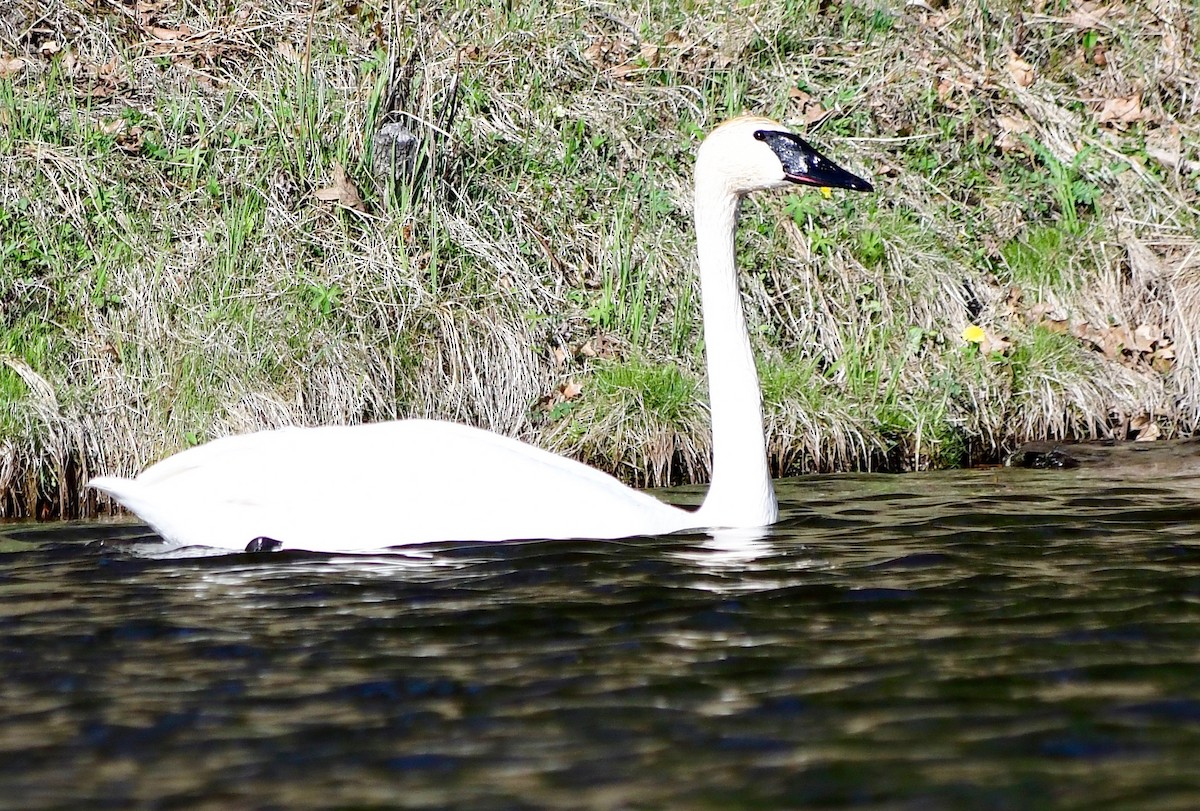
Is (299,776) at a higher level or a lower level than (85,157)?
lower

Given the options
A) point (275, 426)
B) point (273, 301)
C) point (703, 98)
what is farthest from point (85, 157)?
point (703, 98)

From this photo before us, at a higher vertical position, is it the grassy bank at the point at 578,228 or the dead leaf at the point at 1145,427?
the grassy bank at the point at 578,228

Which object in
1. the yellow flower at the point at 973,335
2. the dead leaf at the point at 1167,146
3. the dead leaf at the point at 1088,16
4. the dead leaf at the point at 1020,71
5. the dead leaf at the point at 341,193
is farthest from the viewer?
the dead leaf at the point at 1088,16

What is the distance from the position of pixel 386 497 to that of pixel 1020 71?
20.3 feet

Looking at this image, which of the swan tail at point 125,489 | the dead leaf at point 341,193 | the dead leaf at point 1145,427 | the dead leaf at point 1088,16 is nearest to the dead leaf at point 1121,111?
the dead leaf at point 1088,16

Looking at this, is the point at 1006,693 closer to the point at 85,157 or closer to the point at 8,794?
the point at 8,794

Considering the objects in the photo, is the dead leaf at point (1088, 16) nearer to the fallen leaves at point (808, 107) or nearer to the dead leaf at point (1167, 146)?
the dead leaf at point (1167, 146)

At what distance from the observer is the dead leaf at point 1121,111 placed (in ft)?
32.8

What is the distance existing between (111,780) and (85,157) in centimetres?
619

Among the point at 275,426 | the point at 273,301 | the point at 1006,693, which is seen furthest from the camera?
the point at 273,301

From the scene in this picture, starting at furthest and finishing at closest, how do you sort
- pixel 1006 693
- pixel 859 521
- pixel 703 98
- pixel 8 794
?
pixel 703 98 → pixel 859 521 → pixel 1006 693 → pixel 8 794

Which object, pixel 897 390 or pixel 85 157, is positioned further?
pixel 85 157

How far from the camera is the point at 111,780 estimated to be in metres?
3.22

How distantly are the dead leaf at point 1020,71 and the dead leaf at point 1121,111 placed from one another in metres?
0.46
